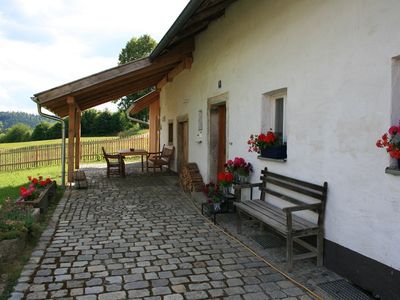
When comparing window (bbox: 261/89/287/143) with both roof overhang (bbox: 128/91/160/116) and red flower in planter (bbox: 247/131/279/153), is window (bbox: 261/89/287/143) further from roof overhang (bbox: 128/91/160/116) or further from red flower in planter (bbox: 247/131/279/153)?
roof overhang (bbox: 128/91/160/116)

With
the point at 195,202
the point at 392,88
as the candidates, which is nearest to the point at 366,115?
the point at 392,88

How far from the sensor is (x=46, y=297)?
3188 millimetres

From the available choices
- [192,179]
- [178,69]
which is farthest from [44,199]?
[178,69]

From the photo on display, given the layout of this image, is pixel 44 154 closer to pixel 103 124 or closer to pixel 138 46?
pixel 138 46

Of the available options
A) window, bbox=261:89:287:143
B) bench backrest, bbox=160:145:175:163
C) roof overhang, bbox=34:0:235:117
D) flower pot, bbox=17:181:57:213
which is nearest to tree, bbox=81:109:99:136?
bench backrest, bbox=160:145:175:163

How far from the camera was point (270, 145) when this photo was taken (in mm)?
5168

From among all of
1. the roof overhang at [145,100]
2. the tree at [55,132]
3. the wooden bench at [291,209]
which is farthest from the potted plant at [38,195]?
the tree at [55,132]

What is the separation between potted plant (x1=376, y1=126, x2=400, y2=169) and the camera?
2.84 metres

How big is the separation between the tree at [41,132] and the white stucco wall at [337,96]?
46.3m

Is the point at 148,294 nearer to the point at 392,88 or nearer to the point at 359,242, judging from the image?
the point at 359,242

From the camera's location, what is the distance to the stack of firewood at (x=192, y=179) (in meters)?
8.11

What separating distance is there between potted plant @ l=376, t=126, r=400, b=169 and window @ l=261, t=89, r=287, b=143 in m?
2.28

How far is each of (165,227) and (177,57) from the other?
5014 mm

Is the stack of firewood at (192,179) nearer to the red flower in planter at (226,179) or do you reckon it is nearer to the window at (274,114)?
the red flower in planter at (226,179)
